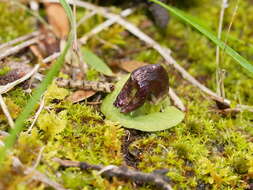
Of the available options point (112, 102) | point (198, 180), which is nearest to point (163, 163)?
point (198, 180)

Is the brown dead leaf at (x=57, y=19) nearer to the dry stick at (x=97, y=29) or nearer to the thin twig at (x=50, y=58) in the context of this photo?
the dry stick at (x=97, y=29)

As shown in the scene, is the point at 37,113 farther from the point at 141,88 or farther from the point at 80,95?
the point at 141,88


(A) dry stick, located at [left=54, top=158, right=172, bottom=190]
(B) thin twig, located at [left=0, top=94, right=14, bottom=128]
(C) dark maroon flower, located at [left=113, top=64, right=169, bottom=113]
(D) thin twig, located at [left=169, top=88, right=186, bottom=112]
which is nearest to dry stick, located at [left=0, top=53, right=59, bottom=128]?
(B) thin twig, located at [left=0, top=94, right=14, bottom=128]

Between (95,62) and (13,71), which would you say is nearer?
(13,71)

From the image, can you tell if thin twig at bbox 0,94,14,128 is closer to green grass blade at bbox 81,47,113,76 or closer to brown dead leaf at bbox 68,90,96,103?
brown dead leaf at bbox 68,90,96,103

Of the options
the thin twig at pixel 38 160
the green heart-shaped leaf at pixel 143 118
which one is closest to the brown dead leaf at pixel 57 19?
the green heart-shaped leaf at pixel 143 118

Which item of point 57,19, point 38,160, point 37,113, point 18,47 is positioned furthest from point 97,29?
point 38,160

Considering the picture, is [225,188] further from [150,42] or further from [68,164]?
[150,42]
